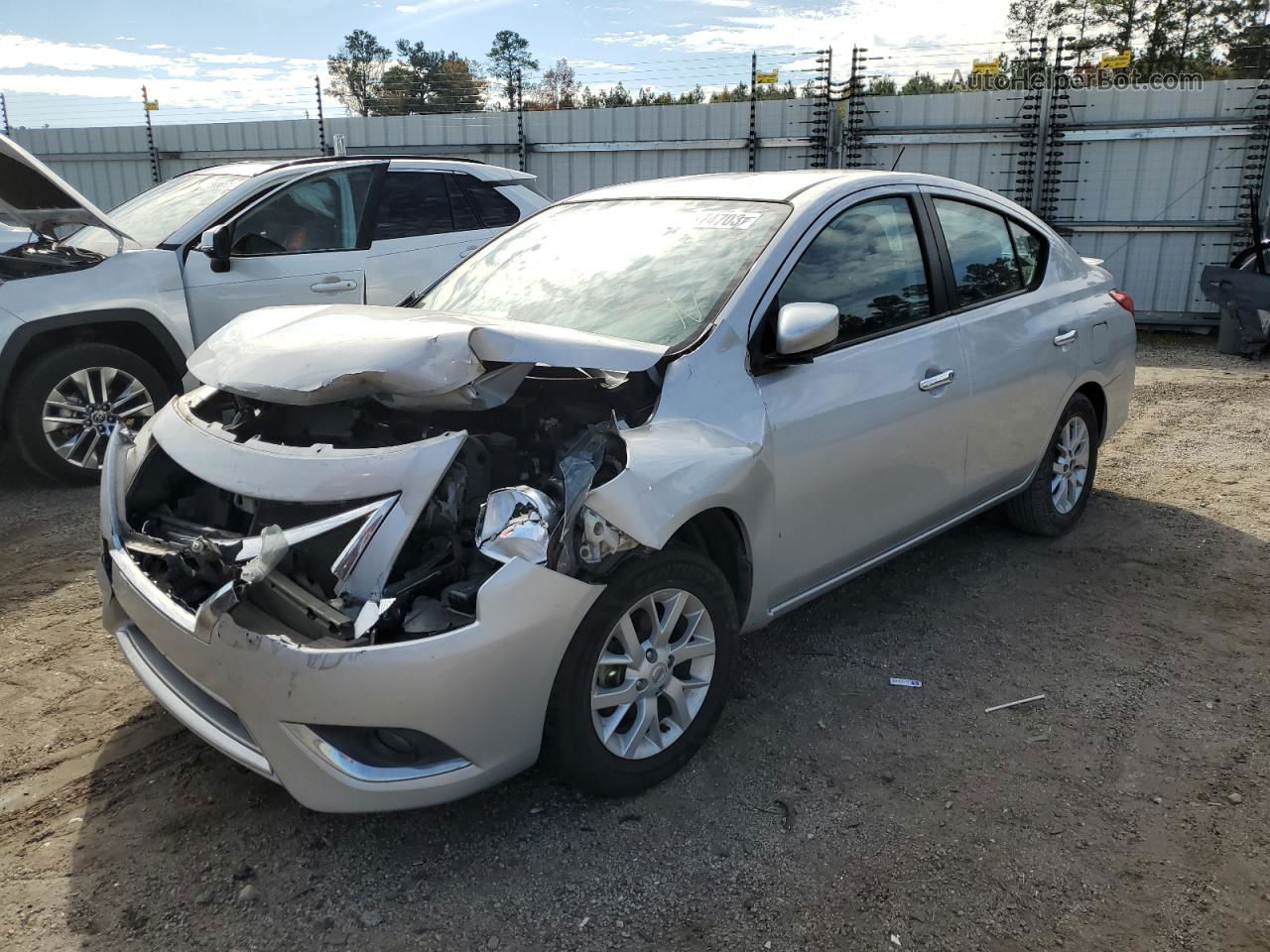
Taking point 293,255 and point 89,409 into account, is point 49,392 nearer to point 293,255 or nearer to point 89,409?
point 89,409

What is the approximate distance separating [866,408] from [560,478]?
1288 millimetres

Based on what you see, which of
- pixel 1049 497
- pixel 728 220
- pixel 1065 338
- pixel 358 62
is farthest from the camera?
pixel 358 62

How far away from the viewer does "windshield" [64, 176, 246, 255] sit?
5980 mm

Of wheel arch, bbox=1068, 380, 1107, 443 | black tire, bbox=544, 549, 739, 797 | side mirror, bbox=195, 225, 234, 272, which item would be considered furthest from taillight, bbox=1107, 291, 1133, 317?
side mirror, bbox=195, 225, 234, 272

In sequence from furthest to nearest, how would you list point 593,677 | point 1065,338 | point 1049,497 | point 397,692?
point 1049,497, point 1065,338, point 593,677, point 397,692

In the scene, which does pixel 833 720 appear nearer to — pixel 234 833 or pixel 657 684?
pixel 657 684

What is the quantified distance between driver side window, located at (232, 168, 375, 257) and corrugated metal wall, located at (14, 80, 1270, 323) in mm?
7170

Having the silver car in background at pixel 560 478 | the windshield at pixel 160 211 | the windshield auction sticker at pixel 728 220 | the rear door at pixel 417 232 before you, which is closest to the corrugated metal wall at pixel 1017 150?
the rear door at pixel 417 232

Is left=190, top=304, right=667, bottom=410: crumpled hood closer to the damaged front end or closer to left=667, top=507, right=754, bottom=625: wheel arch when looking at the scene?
the damaged front end

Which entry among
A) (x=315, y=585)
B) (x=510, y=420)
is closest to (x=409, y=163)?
(x=510, y=420)

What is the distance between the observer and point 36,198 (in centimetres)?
510

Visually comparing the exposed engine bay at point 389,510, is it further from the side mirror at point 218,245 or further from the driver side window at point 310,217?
the driver side window at point 310,217

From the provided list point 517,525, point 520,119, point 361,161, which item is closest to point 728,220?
point 517,525

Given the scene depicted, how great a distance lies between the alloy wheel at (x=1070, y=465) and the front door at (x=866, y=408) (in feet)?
3.46
